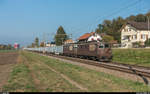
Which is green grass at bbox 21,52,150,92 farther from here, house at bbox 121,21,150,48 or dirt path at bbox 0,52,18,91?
house at bbox 121,21,150,48

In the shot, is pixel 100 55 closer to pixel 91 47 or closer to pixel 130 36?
pixel 91 47

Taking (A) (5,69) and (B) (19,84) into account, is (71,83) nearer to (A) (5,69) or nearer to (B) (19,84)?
(B) (19,84)

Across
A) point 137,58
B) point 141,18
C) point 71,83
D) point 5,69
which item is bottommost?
point 5,69

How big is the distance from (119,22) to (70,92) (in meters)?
85.4

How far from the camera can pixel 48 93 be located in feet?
22.2

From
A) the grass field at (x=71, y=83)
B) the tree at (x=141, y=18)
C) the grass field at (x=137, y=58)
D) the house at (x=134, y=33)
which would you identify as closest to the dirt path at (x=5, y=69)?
the grass field at (x=71, y=83)

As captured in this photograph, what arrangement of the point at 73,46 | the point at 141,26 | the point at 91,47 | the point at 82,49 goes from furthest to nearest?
the point at 141,26, the point at 73,46, the point at 82,49, the point at 91,47

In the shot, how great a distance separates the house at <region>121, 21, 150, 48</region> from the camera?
154 feet

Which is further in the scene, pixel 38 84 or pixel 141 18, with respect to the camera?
pixel 141 18

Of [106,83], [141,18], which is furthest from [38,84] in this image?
[141,18]

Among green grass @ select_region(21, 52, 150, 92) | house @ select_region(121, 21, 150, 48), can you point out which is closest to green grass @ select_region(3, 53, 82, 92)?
green grass @ select_region(21, 52, 150, 92)

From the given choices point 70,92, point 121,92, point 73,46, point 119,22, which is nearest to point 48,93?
point 70,92

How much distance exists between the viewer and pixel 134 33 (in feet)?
162

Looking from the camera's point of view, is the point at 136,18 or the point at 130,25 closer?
the point at 130,25
